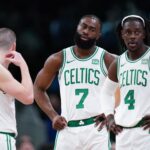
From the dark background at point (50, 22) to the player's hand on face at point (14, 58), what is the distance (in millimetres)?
4567

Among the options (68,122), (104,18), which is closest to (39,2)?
(104,18)

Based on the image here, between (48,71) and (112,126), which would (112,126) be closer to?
(112,126)

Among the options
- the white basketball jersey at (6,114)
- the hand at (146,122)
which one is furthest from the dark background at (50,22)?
A: the white basketball jersey at (6,114)

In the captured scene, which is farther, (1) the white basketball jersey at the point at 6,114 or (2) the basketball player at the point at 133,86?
(2) the basketball player at the point at 133,86

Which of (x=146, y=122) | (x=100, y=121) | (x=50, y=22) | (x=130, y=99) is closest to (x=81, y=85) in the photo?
(x=100, y=121)

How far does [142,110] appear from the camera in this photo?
26.5ft

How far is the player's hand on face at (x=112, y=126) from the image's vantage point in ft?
27.2

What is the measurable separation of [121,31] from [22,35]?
4.96 m

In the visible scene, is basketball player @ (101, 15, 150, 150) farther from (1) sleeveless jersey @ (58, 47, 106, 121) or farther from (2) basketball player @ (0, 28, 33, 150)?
(2) basketball player @ (0, 28, 33, 150)

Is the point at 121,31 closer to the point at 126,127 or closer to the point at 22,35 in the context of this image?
the point at 126,127

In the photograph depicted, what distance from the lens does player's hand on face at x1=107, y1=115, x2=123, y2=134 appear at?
8281 millimetres

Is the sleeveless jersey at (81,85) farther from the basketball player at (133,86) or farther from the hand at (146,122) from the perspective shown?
the hand at (146,122)

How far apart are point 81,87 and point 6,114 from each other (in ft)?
4.73

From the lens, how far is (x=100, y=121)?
8.79 metres
